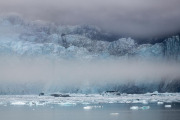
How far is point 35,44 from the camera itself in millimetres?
110625

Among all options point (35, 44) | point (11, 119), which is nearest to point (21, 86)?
point (35, 44)

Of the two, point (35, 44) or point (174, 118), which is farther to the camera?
Answer: point (35, 44)

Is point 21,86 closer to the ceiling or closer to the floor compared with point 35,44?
closer to the floor

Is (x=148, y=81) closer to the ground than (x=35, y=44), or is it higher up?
closer to the ground

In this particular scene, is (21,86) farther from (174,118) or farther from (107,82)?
(174,118)

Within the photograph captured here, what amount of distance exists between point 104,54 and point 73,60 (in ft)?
29.3

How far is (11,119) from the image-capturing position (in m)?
35.4

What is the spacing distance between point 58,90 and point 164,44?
30.4 metres

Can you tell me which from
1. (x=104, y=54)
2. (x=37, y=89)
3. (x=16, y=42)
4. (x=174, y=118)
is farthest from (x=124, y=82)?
(x=174, y=118)

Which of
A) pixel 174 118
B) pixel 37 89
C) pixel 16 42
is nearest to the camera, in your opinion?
pixel 174 118

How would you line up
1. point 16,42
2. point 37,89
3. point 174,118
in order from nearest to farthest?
point 174,118 → point 37,89 → point 16,42

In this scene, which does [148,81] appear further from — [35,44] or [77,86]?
[35,44]

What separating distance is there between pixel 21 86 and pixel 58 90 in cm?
965

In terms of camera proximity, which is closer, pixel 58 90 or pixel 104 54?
pixel 58 90
